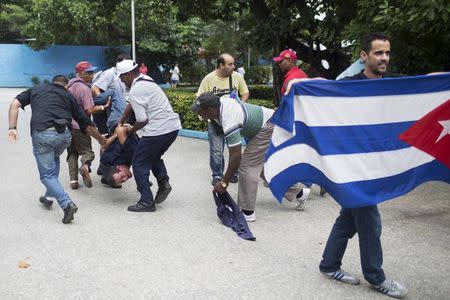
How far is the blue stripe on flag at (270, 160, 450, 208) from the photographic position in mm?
3613

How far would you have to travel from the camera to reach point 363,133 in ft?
12.1

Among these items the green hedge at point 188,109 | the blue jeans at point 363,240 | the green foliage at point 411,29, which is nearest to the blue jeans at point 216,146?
the green foliage at point 411,29

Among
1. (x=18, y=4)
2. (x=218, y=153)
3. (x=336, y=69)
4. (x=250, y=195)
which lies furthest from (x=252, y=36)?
(x=18, y=4)

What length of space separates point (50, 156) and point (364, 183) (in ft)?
11.7

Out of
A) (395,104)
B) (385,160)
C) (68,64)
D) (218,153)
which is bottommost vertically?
(68,64)

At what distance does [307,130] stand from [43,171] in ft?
10.7

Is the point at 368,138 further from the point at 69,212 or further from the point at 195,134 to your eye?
the point at 195,134

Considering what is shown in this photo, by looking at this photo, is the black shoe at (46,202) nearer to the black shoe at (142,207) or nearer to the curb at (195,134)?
the black shoe at (142,207)

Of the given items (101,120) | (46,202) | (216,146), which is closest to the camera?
(46,202)

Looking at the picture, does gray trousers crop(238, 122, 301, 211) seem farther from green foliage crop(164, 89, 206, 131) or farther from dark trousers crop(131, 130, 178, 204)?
green foliage crop(164, 89, 206, 131)

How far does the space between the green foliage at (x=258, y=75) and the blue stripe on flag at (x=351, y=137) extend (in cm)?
2885

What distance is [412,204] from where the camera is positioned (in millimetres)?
6328

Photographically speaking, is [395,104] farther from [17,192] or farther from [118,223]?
[17,192]

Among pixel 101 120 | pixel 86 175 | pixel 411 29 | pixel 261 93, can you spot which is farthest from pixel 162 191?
pixel 261 93
